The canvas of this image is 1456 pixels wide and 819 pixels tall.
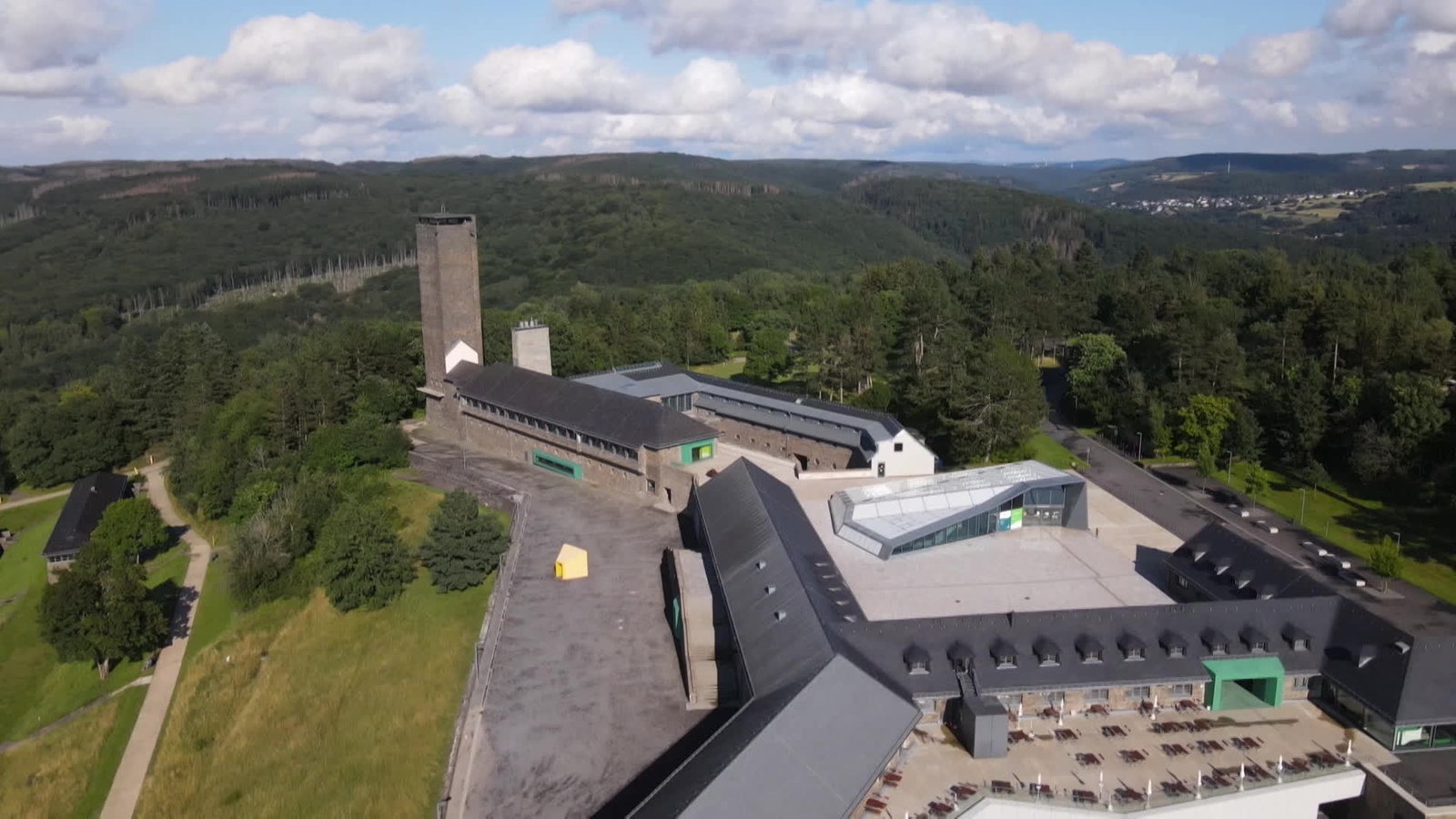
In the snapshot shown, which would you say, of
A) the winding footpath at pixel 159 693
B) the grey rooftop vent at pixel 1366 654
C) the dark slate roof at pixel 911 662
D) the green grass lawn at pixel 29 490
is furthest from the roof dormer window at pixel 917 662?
the green grass lawn at pixel 29 490

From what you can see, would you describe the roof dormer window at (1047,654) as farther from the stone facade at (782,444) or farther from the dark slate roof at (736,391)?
the stone facade at (782,444)

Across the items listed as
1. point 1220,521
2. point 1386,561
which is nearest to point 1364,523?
point 1220,521

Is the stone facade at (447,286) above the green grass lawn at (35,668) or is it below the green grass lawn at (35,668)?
above

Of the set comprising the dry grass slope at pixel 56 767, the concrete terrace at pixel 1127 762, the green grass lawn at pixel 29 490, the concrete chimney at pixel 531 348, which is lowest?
the green grass lawn at pixel 29 490

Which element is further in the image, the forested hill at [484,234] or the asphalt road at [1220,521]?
the forested hill at [484,234]

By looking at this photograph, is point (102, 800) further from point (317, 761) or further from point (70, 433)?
point (70, 433)

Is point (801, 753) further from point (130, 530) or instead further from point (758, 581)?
point (130, 530)

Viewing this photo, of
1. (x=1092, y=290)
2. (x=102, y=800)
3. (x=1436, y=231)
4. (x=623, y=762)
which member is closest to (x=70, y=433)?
(x=102, y=800)
